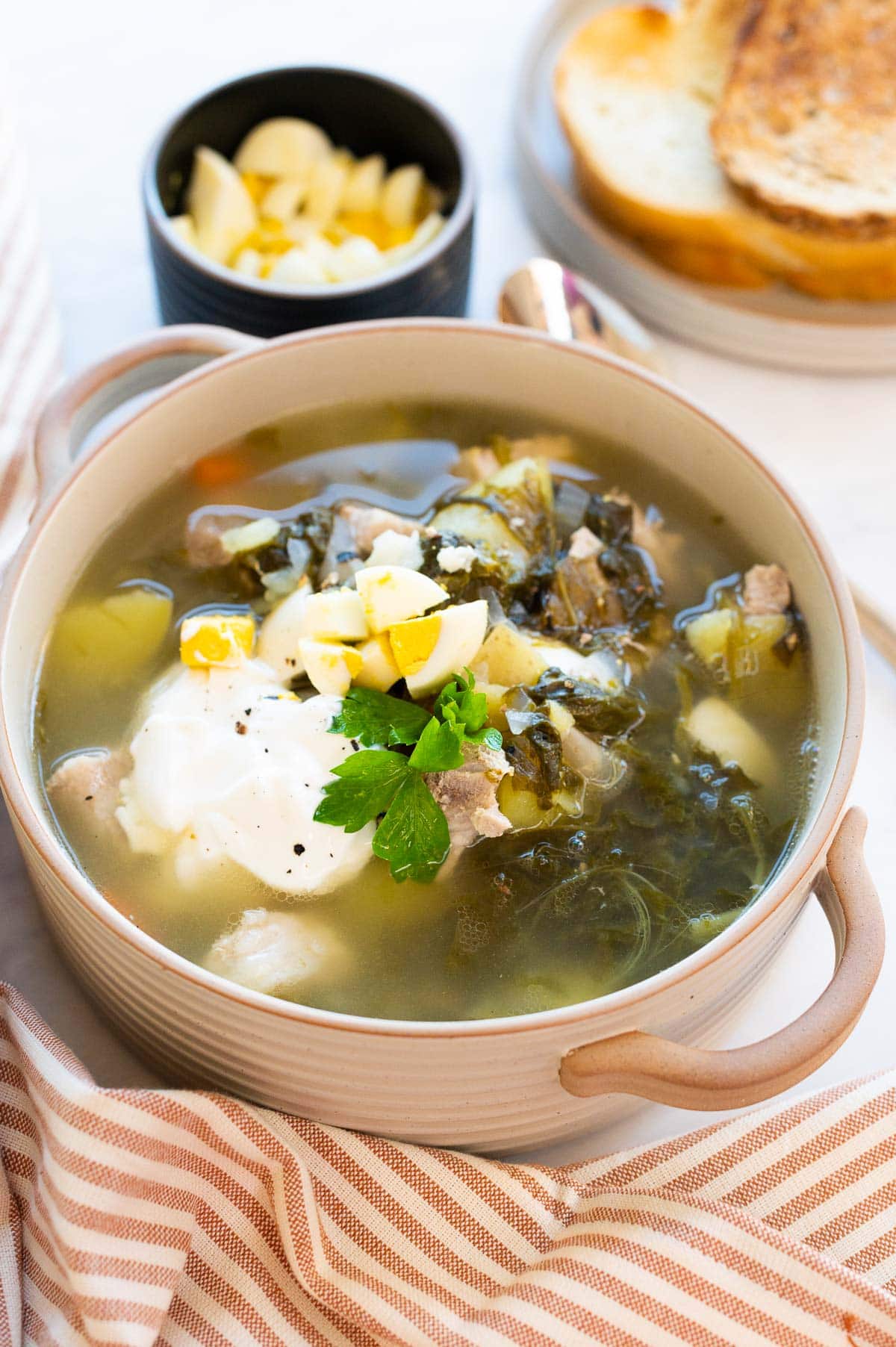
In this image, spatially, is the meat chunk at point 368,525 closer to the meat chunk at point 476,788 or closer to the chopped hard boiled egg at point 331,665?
the chopped hard boiled egg at point 331,665

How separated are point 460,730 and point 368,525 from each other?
0.44m

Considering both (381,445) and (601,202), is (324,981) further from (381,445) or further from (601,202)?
(601,202)

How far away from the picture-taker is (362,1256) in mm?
1429

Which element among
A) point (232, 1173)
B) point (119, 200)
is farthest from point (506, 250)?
point (232, 1173)

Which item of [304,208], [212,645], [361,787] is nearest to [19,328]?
[304,208]

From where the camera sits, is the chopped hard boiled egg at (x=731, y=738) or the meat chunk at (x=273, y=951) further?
the chopped hard boiled egg at (x=731, y=738)

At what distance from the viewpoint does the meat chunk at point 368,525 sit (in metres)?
1.77

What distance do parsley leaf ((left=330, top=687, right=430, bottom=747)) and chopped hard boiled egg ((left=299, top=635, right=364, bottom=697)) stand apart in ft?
0.11

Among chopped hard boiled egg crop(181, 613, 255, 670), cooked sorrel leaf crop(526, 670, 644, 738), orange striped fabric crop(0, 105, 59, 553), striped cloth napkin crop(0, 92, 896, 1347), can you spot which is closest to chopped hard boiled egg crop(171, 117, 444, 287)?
orange striped fabric crop(0, 105, 59, 553)

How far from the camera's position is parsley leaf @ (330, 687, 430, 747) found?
150cm

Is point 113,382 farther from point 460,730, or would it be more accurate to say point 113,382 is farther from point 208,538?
point 460,730

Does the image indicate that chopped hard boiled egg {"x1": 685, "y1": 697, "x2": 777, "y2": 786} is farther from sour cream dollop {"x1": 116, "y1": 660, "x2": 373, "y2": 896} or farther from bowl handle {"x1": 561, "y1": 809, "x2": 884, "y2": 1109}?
sour cream dollop {"x1": 116, "y1": 660, "x2": 373, "y2": 896}

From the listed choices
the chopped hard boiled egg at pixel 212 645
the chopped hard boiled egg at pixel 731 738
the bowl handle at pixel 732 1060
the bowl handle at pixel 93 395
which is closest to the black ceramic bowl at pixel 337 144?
the bowl handle at pixel 93 395

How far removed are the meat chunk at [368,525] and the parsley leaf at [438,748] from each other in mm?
380
